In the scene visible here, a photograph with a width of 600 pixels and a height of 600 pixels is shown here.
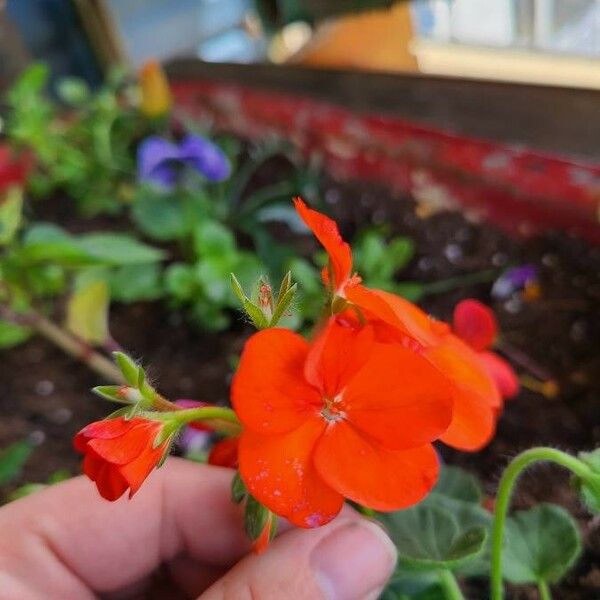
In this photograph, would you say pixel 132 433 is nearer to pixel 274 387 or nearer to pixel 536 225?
pixel 274 387

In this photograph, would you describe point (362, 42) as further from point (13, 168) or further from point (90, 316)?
point (90, 316)

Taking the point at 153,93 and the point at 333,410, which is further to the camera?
the point at 153,93

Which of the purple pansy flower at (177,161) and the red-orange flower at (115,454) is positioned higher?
the red-orange flower at (115,454)

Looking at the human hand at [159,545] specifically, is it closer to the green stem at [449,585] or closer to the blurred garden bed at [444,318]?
the green stem at [449,585]

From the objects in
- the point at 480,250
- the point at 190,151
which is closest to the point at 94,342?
the point at 190,151

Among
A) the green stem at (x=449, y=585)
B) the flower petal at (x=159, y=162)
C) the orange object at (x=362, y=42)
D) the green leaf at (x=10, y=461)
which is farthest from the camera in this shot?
the orange object at (x=362, y=42)

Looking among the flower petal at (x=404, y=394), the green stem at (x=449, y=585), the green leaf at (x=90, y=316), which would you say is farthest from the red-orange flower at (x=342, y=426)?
the green leaf at (x=90, y=316)

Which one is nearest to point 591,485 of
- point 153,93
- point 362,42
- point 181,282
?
point 181,282
